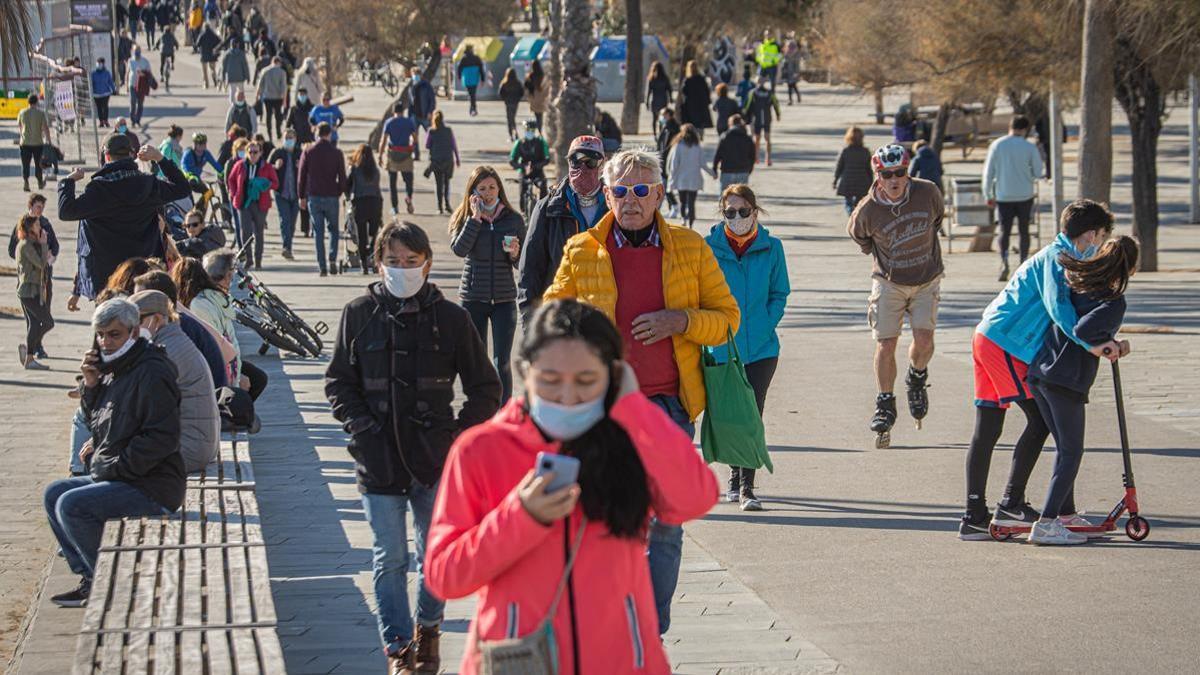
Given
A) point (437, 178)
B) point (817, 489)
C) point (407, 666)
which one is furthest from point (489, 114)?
point (407, 666)

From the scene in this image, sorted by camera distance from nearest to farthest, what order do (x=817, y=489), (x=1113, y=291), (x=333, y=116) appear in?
1. (x=1113, y=291)
2. (x=817, y=489)
3. (x=333, y=116)

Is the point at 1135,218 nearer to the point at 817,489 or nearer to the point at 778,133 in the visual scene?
the point at 817,489

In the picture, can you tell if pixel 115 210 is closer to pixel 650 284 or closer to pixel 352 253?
pixel 650 284

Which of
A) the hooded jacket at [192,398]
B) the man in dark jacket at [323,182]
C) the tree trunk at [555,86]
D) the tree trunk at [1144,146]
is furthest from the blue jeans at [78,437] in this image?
the tree trunk at [555,86]

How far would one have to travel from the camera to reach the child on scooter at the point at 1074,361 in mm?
8070

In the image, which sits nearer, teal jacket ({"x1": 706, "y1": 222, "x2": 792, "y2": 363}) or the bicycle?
teal jacket ({"x1": 706, "y1": 222, "x2": 792, "y2": 363})

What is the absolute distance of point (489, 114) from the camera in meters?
44.6

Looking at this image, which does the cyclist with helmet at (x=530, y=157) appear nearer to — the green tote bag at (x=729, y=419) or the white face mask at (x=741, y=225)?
the white face mask at (x=741, y=225)

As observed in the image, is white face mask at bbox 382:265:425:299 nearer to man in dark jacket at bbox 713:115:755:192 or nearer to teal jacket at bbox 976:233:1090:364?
teal jacket at bbox 976:233:1090:364

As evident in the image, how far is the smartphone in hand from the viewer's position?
12.1 ft

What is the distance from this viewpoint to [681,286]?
22.5ft

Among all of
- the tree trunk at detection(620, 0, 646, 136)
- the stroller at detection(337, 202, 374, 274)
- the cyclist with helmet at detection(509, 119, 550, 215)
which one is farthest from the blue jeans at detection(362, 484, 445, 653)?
the tree trunk at detection(620, 0, 646, 136)

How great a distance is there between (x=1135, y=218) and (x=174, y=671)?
17.1m

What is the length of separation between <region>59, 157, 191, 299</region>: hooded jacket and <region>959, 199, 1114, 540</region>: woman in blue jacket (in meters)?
5.81
